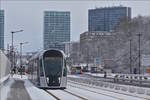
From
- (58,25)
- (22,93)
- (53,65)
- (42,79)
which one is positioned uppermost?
(58,25)

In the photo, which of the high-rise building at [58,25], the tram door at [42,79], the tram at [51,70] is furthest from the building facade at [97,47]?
the tram door at [42,79]

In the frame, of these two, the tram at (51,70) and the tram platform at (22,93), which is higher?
the tram at (51,70)

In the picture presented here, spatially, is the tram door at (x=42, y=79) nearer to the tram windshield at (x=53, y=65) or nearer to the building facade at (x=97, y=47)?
the tram windshield at (x=53, y=65)

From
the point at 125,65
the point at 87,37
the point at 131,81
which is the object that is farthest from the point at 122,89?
the point at 87,37

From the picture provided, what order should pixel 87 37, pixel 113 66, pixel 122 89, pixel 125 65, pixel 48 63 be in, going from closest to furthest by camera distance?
pixel 48 63, pixel 122 89, pixel 125 65, pixel 113 66, pixel 87 37

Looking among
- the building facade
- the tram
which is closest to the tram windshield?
the tram

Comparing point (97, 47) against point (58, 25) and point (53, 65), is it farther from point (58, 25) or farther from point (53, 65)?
point (53, 65)

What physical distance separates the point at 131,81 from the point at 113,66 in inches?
2171

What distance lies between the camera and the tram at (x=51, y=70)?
44.4 meters

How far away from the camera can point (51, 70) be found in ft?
147

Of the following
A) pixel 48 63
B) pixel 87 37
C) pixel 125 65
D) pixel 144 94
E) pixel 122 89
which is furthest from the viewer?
pixel 87 37

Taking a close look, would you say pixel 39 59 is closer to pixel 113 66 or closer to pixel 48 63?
pixel 48 63

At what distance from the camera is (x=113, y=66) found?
126938 mm

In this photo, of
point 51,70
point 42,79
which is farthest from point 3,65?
point 51,70
